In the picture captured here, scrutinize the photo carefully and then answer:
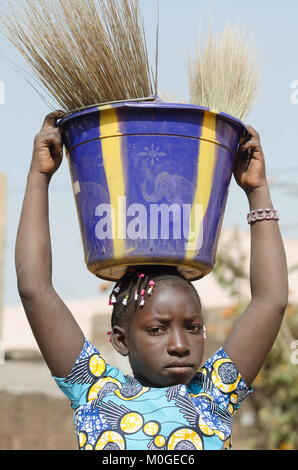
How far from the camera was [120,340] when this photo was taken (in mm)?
2580

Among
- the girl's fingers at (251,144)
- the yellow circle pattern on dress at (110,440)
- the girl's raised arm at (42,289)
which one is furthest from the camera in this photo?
the girl's fingers at (251,144)

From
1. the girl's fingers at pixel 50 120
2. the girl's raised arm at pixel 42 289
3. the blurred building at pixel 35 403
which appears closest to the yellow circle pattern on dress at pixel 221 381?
the girl's raised arm at pixel 42 289

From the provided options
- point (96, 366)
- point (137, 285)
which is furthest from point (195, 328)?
point (96, 366)

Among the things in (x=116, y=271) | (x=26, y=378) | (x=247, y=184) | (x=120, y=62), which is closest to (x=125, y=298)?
(x=116, y=271)

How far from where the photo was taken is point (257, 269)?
104 inches

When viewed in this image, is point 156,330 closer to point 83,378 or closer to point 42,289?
point 83,378

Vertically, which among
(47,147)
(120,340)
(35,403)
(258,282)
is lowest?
(35,403)

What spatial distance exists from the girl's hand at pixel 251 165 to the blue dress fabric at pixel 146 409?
64 centimetres

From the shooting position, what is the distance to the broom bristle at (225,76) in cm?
270

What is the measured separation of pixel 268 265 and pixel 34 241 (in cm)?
81

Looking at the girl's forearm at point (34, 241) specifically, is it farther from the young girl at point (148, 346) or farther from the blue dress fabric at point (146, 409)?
the blue dress fabric at point (146, 409)

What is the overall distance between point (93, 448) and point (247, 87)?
4.57 feet

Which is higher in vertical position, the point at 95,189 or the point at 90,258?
the point at 95,189
